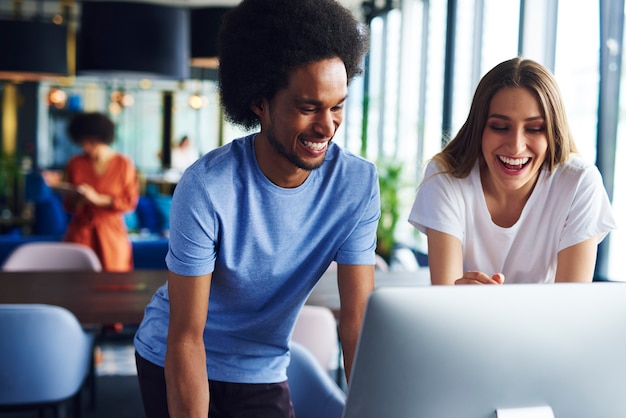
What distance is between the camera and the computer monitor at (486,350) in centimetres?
95

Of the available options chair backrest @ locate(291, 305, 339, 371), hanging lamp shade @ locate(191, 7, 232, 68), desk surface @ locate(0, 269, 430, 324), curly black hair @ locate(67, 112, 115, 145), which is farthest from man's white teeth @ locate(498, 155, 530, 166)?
curly black hair @ locate(67, 112, 115, 145)

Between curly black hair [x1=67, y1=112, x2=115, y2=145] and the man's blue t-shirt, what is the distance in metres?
3.37

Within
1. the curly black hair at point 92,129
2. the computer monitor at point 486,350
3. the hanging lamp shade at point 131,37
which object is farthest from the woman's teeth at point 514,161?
the curly black hair at point 92,129

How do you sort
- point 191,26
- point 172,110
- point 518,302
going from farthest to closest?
point 172,110, point 191,26, point 518,302

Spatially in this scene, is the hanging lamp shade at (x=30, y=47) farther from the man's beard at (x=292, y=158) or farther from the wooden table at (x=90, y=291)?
the man's beard at (x=292, y=158)

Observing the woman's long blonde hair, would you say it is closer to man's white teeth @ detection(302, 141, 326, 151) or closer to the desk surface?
man's white teeth @ detection(302, 141, 326, 151)

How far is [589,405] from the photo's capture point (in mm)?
1032

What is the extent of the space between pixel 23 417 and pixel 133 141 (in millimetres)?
12792

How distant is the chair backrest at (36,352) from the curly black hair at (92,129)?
2355 mm

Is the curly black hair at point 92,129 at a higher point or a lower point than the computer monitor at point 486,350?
higher

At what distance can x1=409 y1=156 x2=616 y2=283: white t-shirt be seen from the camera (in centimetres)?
168

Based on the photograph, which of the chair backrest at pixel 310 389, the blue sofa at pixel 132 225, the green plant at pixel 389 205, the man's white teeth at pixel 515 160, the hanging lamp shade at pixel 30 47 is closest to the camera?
the man's white teeth at pixel 515 160

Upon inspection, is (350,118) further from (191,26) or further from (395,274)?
(395,274)

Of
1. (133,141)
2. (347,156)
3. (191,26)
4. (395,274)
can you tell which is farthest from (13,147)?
(347,156)
